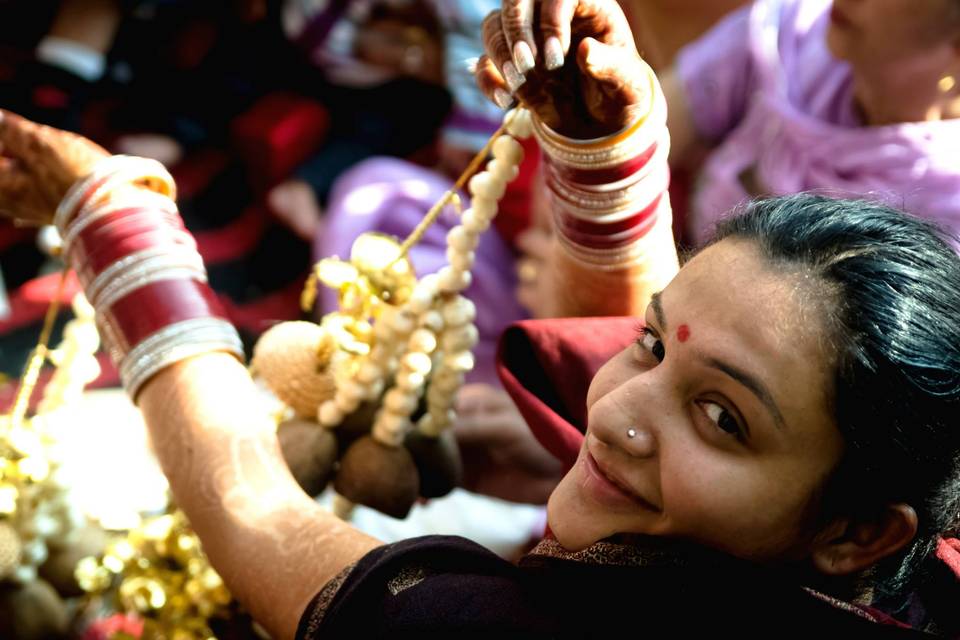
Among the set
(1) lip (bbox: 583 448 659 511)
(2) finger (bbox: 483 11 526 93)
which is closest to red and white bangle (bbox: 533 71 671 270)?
(2) finger (bbox: 483 11 526 93)

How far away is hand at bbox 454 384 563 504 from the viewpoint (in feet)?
4.33

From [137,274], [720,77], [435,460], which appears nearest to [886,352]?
[435,460]

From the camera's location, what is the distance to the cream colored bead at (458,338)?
104 cm

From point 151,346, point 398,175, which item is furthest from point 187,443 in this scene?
point 398,175

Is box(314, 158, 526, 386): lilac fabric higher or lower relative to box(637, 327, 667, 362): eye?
lower

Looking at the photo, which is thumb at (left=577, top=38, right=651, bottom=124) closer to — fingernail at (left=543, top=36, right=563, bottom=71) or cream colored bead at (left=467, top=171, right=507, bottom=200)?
fingernail at (left=543, top=36, right=563, bottom=71)

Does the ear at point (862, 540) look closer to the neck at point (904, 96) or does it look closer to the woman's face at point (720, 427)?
the woman's face at point (720, 427)

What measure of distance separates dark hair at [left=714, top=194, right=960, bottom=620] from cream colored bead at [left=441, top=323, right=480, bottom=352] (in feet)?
1.27

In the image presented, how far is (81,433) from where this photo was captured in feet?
4.75

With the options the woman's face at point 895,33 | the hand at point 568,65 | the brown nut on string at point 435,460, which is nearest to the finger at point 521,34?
the hand at point 568,65

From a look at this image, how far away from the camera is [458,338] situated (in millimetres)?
1038

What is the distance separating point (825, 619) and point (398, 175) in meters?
1.47

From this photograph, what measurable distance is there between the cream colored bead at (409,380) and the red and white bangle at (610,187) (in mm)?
203

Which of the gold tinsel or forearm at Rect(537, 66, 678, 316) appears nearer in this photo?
forearm at Rect(537, 66, 678, 316)
